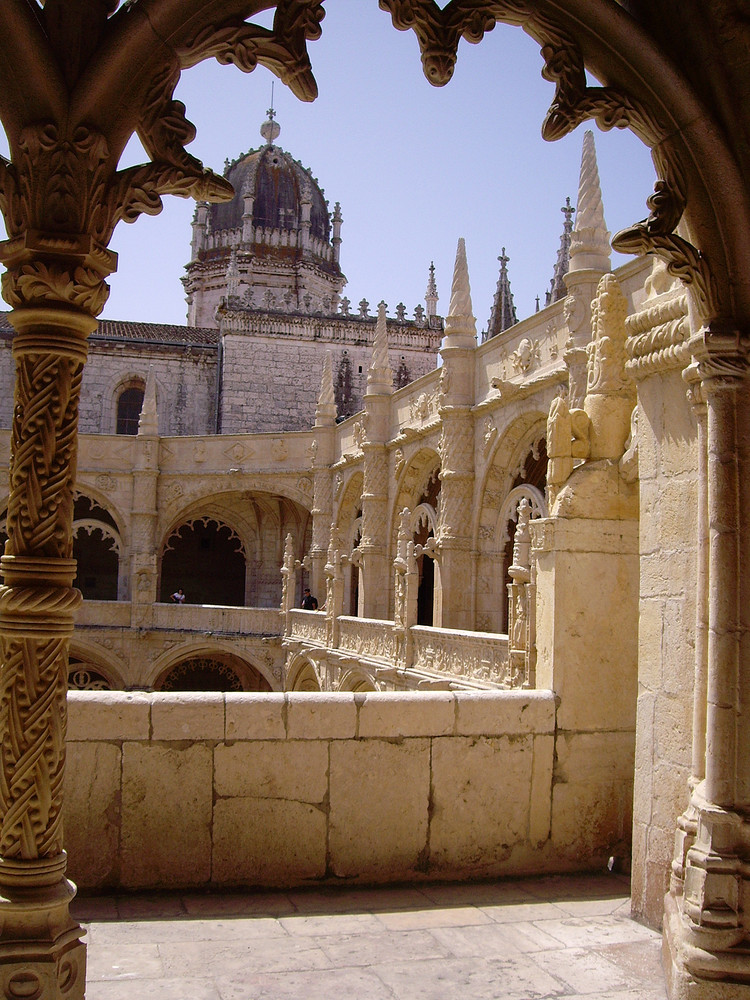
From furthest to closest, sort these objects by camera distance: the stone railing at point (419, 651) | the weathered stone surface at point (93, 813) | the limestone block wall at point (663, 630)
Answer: the stone railing at point (419, 651) < the weathered stone surface at point (93, 813) < the limestone block wall at point (663, 630)

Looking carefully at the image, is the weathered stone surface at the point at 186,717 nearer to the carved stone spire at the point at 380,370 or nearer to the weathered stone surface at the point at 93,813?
the weathered stone surface at the point at 93,813

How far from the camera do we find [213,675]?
97.0ft

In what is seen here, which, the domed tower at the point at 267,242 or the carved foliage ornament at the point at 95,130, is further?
the domed tower at the point at 267,242

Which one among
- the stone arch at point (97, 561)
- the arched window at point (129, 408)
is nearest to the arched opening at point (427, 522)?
the stone arch at point (97, 561)

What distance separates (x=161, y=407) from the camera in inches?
1248

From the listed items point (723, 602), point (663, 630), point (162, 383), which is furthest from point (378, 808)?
point (162, 383)

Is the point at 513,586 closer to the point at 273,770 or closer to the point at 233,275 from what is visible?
the point at 273,770

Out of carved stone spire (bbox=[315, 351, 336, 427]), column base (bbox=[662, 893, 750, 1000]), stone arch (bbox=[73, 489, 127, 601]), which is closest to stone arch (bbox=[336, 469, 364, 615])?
carved stone spire (bbox=[315, 351, 336, 427])

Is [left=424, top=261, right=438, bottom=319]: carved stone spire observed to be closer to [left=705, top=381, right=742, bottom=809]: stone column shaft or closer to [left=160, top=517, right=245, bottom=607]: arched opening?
[left=160, top=517, right=245, bottom=607]: arched opening

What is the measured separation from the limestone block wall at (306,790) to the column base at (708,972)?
1.72 meters

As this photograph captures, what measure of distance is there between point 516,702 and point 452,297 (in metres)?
13.8

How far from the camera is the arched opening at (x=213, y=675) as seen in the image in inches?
1036

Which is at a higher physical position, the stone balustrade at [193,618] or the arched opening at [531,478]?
the arched opening at [531,478]

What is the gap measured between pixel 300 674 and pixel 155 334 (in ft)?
47.6
